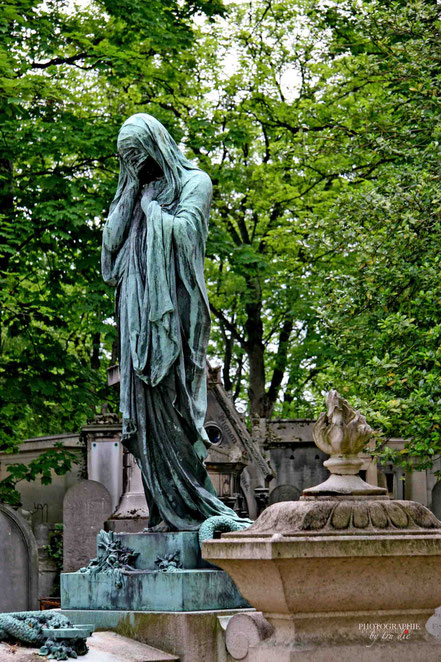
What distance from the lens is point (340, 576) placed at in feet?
14.7

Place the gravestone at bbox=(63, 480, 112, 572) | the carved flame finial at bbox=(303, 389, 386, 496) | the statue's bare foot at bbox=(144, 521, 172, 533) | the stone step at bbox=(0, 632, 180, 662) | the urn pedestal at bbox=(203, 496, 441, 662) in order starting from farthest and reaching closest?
the gravestone at bbox=(63, 480, 112, 572)
the statue's bare foot at bbox=(144, 521, 172, 533)
the stone step at bbox=(0, 632, 180, 662)
the carved flame finial at bbox=(303, 389, 386, 496)
the urn pedestal at bbox=(203, 496, 441, 662)

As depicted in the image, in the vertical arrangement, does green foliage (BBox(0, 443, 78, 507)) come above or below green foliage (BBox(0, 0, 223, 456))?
below

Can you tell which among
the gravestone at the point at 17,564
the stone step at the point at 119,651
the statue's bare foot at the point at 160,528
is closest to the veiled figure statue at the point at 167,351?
the statue's bare foot at the point at 160,528

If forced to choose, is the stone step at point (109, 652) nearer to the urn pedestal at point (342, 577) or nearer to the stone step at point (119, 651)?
the stone step at point (119, 651)

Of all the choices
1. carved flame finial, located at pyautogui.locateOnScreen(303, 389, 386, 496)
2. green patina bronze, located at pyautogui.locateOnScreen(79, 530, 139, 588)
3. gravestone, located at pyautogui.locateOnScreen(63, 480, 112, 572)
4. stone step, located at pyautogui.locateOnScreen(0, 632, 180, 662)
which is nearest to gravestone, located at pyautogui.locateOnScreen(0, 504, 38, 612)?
gravestone, located at pyautogui.locateOnScreen(63, 480, 112, 572)

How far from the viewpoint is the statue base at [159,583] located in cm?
635

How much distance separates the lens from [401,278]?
47.5 ft

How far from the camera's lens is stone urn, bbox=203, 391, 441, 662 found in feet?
14.6

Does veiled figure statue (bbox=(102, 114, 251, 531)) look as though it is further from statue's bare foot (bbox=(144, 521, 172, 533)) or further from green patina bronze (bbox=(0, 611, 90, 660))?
green patina bronze (bbox=(0, 611, 90, 660))

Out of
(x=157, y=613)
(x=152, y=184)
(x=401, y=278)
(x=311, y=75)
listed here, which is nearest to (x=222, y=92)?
(x=311, y=75)

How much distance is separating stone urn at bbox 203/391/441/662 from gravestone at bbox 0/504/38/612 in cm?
1014

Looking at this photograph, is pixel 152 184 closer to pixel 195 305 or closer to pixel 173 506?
pixel 195 305

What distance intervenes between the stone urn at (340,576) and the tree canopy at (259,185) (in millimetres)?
7952

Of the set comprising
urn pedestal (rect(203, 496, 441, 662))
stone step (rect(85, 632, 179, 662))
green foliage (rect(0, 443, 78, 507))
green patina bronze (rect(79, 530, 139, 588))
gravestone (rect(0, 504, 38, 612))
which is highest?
green foliage (rect(0, 443, 78, 507))
